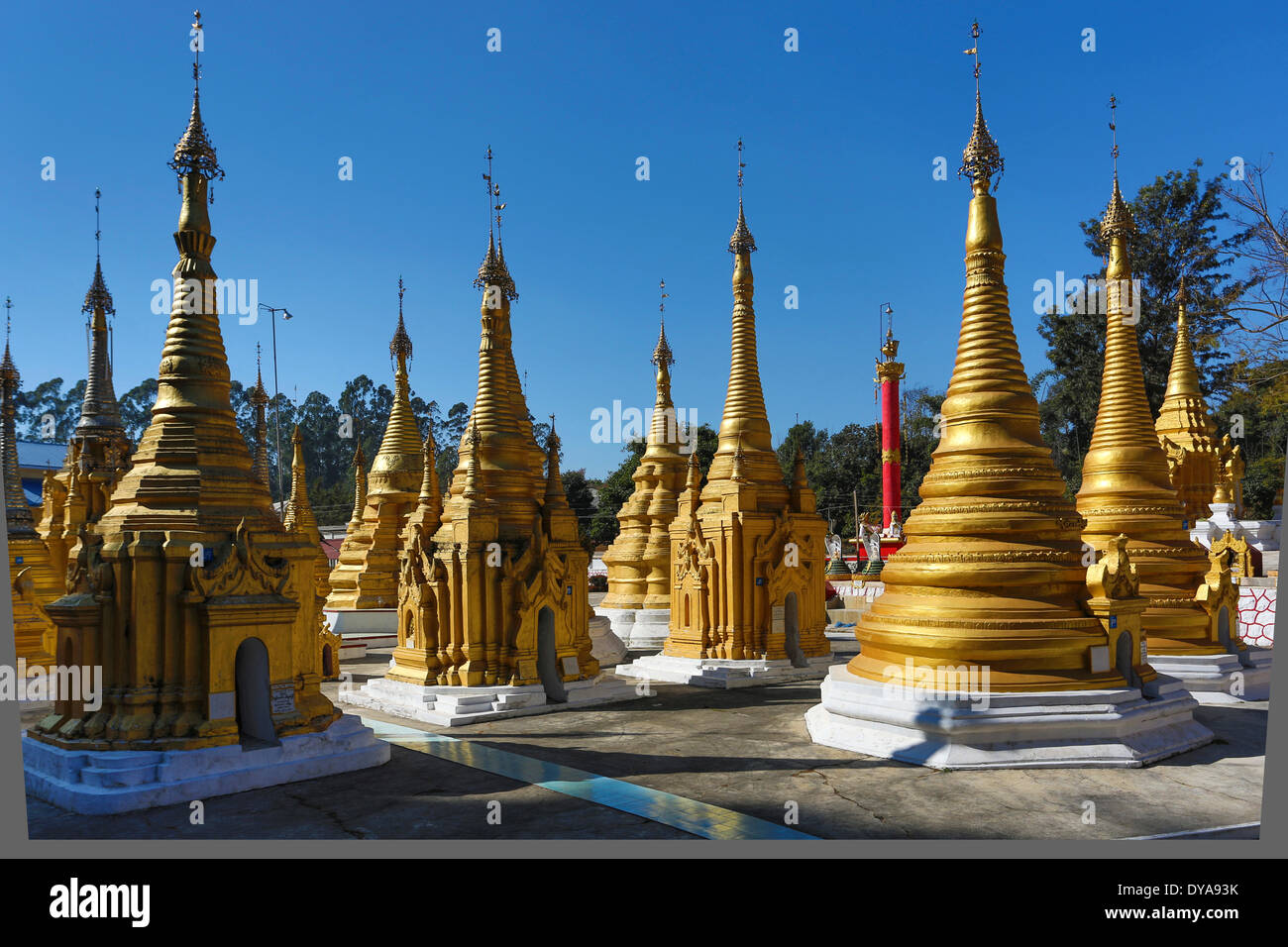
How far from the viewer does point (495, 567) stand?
1922 cm

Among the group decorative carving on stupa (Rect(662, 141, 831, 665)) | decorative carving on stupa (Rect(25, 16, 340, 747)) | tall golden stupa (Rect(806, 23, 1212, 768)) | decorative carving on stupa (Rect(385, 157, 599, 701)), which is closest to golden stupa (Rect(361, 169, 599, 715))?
decorative carving on stupa (Rect(385, 157, 599, 701))

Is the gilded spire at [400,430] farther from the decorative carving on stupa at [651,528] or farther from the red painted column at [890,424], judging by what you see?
Answer: the red painted column at [890,424]

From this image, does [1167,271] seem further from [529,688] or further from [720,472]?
[529,688]

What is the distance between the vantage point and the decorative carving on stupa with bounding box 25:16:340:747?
40.8 feet

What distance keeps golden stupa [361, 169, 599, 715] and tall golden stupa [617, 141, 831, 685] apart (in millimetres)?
3821

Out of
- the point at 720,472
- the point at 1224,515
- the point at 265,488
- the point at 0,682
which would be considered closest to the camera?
the point at 0,682

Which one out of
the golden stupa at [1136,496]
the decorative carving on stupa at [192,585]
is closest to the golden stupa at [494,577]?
the decorative carving on stupa at [192,585]

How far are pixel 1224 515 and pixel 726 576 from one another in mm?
23966

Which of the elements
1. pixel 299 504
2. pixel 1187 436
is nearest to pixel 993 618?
pixel 1187 436

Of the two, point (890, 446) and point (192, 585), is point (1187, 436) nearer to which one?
point (192, 585)

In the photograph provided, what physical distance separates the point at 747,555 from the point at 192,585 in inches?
551
